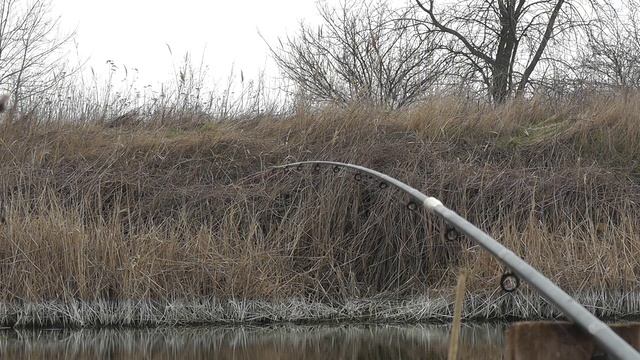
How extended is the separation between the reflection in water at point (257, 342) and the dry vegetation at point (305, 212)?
0.22 meters

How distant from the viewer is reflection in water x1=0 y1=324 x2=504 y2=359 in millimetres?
6098

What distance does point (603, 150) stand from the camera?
9516mm

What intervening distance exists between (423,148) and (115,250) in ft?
12.4

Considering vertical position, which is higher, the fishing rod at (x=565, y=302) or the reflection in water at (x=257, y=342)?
the fishing rod at (x=565, y=302)

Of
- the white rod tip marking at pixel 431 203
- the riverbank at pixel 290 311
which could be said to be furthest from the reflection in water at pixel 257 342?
the white rod tip marking at pixel 431 203

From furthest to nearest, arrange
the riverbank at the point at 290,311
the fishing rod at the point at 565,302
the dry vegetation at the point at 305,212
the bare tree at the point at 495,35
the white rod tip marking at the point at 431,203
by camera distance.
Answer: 1. the bare tree at the point at 495,35
2. the dry vegetation at the point at 305,212
3. the riverbank at the point at 290,311
4. the white rod tip marking at the point at 431,203
5. the fishing rod at the point at 565,302

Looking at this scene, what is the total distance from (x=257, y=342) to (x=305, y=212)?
1803 millimetres

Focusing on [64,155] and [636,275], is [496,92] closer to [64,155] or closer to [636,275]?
[636,275]

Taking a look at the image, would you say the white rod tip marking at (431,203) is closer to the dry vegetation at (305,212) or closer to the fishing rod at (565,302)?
the fishing rod at (565,302)

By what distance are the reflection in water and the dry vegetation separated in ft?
0.71

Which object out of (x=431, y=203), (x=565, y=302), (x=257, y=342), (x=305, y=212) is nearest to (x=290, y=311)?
(x=257, y=342)

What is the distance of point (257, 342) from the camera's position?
652 cm

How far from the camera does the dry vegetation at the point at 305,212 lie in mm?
7020

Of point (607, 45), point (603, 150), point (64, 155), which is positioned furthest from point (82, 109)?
point (607, 45)
